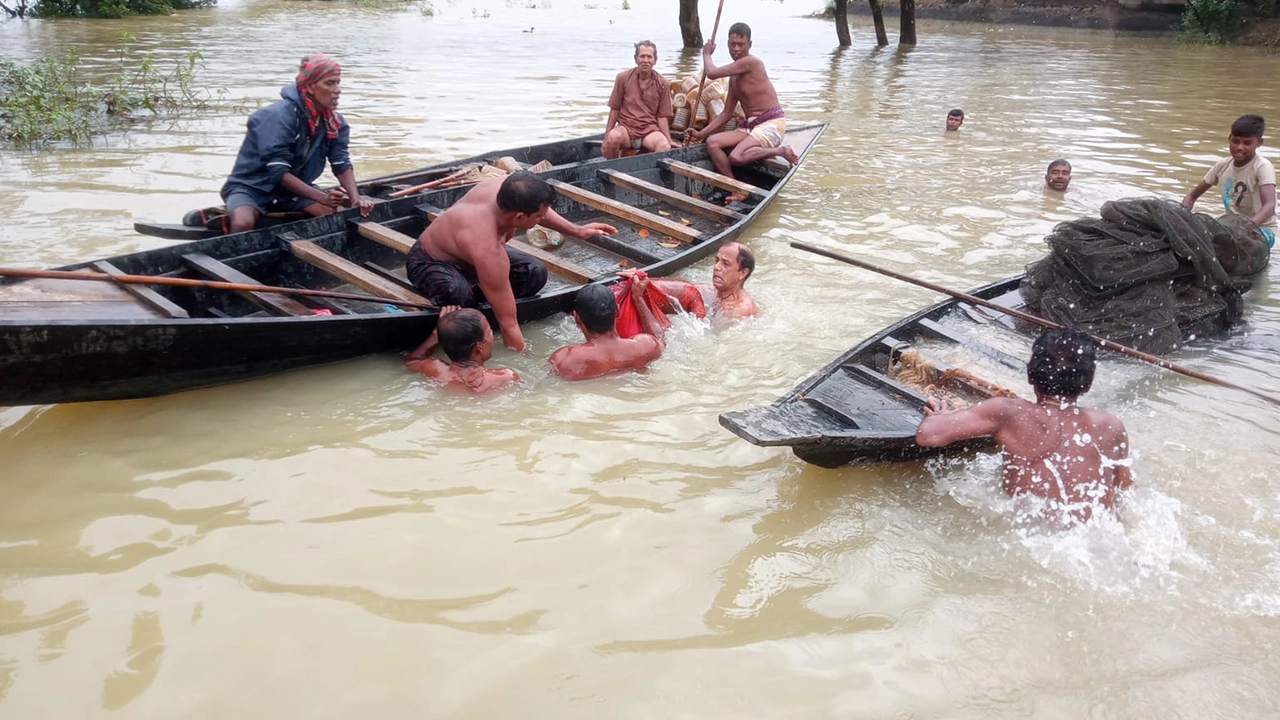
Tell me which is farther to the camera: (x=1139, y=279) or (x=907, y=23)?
(x=907, y=23)

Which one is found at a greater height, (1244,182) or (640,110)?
(640,110)

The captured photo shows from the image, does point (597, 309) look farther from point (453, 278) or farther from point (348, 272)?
point (348, 272)

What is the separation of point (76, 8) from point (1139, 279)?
2508 centimetres

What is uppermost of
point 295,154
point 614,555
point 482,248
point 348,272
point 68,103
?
point 68,103

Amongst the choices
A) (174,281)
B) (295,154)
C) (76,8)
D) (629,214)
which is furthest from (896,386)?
(76,8)

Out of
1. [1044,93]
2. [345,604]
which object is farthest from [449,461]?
[1044,93]

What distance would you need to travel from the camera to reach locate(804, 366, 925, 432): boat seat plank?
371cm

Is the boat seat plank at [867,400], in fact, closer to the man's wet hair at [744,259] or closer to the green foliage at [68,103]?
the man's wet hair at [744,259]

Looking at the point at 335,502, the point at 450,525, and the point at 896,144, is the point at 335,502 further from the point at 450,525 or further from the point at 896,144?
the point at 896,144

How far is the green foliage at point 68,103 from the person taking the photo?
8.85m

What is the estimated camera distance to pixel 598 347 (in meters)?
4.47

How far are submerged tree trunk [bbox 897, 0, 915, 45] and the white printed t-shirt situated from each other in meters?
15.1

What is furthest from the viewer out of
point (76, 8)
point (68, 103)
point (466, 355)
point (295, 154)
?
point (76, 8)

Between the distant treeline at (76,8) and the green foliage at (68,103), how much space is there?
11470mm
